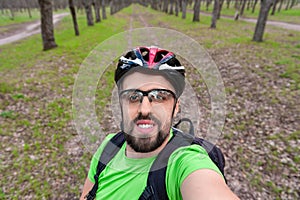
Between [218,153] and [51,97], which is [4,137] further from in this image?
[218,153]

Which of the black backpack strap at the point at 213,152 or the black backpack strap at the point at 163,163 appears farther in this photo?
the black backpack strap at the point at 213,152

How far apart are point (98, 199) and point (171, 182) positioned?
860 millimetres

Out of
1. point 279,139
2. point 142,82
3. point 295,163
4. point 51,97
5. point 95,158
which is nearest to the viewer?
point 142,82

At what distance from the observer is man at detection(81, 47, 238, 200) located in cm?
146

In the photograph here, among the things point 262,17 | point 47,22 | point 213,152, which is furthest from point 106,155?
point 262,17

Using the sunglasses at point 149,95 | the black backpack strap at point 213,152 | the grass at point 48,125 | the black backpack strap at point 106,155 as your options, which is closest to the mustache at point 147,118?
the sunglasses at point 149,95

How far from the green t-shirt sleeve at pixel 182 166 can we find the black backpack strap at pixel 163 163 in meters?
0.05

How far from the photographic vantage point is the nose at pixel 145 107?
1536mm

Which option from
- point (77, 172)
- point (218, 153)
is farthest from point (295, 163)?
point (77, 172)

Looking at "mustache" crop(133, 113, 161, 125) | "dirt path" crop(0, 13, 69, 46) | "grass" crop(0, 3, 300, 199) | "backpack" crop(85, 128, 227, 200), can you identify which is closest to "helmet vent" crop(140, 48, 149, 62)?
"mustache" crop(133, 113, 161, 125)

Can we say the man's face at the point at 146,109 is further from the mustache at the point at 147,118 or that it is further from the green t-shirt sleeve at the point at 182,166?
the green t-shirt sleeve at the point at 182,166

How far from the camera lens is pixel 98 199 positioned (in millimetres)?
1862

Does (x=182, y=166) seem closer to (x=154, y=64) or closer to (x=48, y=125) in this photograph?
(x=154, y=64)

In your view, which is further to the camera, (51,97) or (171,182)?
(51,97)
